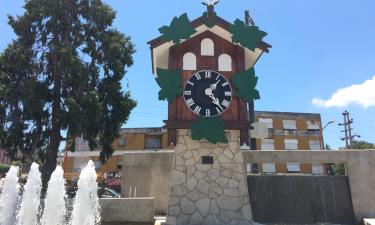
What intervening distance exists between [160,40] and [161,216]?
6034mm

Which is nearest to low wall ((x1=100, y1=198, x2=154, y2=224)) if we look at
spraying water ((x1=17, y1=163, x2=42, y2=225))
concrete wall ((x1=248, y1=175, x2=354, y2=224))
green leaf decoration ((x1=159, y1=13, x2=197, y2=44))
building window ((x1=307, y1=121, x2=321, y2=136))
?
spraying water ((x1=17, y1=163, x2=42, y2=225))

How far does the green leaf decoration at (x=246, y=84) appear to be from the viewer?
12141mm

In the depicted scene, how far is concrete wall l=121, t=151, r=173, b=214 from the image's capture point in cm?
1385

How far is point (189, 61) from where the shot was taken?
1260 centimetres

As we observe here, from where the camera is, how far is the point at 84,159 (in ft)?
157

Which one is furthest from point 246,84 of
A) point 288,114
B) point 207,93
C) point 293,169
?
point 288,114

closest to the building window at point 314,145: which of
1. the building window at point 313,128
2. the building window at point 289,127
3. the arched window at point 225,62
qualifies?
the building window at point 313,128

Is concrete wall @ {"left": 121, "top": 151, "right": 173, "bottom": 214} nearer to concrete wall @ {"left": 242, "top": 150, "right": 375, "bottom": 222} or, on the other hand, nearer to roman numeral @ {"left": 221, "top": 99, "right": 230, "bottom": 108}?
concrete wall @ {"left": 242, "top": 150, "right": 375, "bottom": 222}

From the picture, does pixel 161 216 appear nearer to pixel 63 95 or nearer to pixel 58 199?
pixel 58 199

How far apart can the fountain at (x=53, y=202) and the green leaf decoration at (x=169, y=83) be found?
3125 millimetres

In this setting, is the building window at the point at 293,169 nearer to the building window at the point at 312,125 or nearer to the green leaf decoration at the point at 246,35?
the building window at the point at 312,125

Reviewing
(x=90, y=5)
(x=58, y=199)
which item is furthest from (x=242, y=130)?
(x=90, y=5)

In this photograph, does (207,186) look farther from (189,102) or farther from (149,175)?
(149,175)

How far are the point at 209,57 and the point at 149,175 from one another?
15.9 ft
